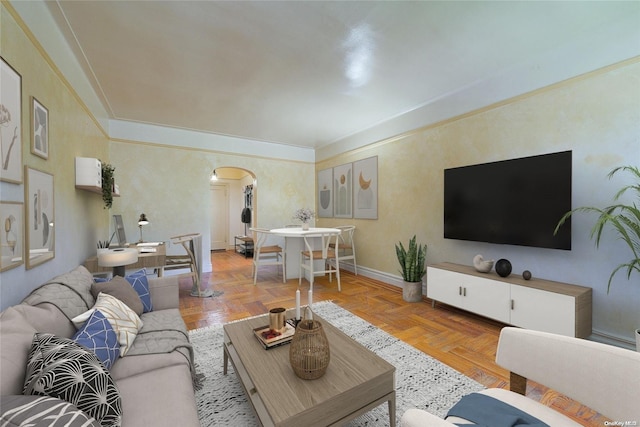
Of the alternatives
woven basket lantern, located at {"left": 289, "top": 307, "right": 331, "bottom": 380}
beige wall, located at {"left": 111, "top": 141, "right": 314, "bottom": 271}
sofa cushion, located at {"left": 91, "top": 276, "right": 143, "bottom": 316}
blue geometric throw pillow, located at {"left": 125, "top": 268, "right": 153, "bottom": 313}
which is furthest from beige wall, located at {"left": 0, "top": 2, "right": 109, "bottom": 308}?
woven basket lantern, located at {"left": 289, "top": 307, "right": 331, "bottom": 380}

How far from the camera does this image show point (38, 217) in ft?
5.53

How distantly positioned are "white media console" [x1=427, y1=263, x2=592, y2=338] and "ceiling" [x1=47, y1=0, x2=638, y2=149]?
2.25 m

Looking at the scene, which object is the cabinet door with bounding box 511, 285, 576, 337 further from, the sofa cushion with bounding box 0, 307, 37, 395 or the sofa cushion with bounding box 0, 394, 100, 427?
the sofa cushion with bounding box 0, 307, 37, 395

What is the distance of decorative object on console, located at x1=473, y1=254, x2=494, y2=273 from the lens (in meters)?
2.80

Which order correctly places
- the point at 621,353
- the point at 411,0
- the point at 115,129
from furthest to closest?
the point at 115,129
the point at 411,0
the point at 621,353

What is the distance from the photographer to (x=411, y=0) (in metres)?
1.89

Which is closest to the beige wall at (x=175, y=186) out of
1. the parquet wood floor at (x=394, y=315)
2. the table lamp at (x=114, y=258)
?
the parquet wood floor at (x=394, y=315)

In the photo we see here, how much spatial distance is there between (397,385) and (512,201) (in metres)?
2.17

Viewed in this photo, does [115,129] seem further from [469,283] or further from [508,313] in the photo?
[508,313]

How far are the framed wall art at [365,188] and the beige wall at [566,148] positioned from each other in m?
0.80

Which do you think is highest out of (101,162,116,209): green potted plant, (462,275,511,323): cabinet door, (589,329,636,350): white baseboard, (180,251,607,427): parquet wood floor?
(101,162,116,209): green potted plant

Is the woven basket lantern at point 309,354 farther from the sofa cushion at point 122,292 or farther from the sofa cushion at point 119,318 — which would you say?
the sofa cushion at point 122,292

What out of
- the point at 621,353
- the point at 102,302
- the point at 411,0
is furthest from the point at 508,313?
the point at 102,302

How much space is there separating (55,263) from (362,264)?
13.7 ft
